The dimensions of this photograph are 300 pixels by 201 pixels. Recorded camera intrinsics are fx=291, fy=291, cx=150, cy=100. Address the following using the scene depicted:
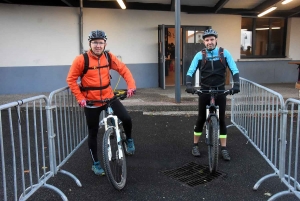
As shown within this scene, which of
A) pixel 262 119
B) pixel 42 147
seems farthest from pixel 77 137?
pixel 262 119

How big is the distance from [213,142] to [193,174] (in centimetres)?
54

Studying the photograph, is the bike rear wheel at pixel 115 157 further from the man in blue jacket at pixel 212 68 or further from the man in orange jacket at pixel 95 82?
the man in blue jacket at pixel 212 68

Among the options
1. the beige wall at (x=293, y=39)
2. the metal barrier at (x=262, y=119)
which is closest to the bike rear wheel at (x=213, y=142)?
the metal barrier at (x=262, y=119)

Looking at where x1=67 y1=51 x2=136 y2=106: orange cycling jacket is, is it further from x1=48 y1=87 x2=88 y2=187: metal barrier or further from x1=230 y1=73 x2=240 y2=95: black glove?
x1=230 y1=73 x2=240 y2=95: black glove

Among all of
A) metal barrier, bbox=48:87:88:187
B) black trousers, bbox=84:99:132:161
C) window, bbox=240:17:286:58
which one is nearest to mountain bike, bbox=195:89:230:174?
black trousers, bbox=84:99:132:161

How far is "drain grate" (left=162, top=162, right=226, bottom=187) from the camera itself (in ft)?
12.6

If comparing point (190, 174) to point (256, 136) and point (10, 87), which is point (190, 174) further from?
point (10, 87)

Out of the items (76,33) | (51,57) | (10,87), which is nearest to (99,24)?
(76,33)

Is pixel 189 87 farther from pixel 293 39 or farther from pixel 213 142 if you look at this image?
pixel 293 39

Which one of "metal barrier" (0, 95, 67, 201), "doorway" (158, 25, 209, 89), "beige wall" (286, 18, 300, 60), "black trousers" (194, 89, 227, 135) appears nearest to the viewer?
"metal barrier" (0, 95, 67, 201)

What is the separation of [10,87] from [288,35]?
37.3 feet

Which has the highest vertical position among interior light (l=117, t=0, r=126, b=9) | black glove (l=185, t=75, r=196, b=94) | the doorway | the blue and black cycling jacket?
interior light (l=117, t=0, r=126, b=9)

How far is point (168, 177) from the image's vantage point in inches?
156

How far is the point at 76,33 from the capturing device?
10.4 meters
